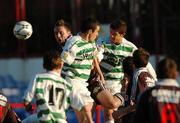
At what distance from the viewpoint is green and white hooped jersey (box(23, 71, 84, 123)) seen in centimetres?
879

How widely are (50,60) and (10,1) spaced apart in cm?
1413

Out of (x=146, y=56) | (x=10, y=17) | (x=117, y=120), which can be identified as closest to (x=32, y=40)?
(x=10, y=17)

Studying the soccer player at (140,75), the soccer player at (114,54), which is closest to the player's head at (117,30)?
the soccer player at (114,54)

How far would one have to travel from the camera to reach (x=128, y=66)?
1085 cm

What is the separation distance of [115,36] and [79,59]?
3.98 ft

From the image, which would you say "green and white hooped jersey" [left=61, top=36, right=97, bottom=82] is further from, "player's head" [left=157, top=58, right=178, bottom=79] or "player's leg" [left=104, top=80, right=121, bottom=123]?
"player's head" [left=157, top=58, right=178, bottom=79]

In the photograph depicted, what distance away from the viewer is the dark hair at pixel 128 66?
10711 mm

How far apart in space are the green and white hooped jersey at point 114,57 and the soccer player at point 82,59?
859 mm

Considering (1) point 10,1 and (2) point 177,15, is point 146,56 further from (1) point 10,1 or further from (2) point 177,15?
(1) point 10,1

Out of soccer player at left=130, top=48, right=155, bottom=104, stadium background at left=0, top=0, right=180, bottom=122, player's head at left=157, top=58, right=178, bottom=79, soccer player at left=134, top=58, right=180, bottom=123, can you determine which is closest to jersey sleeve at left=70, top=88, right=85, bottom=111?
soccer player at left=134, top=58, right=180, bottom=123

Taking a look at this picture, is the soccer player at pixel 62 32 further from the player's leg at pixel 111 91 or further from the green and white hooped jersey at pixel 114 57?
the player's leg at pixel 111 91

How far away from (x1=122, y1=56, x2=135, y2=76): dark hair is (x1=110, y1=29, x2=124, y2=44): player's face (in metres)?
0.79

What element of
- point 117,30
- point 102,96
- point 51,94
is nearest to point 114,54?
point 117,30

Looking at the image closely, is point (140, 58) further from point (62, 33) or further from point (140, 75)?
point (62, 33)
